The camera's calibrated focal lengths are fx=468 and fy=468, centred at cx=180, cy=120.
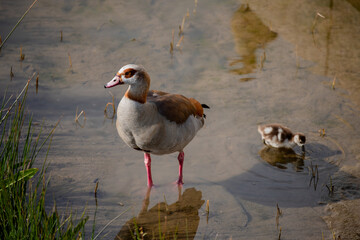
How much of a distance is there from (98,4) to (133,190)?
585 cm

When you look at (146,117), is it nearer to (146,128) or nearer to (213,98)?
(146,128)

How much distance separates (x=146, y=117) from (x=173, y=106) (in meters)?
0.51

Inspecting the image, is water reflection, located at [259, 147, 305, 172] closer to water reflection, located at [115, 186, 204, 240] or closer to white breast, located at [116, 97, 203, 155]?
water reflection, located at [115, 186, 204, 240]

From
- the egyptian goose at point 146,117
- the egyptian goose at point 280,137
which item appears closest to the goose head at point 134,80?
the egyptian goose at point 146,117

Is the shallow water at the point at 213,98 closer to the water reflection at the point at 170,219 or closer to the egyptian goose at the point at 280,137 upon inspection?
the water reflection at the point at 170,219

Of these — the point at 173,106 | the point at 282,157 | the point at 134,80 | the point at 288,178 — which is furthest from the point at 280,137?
the point at 134,80

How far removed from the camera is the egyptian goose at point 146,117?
16.7 feet

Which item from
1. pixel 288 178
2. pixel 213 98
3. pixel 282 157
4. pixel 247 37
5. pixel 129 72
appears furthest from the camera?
pixel 247 37

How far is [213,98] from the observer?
7660 millimetres

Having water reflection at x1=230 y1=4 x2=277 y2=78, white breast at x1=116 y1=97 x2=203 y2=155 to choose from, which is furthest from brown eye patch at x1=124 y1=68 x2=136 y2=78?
water reflection at x1=230 y1=4 x2=277 y2=78

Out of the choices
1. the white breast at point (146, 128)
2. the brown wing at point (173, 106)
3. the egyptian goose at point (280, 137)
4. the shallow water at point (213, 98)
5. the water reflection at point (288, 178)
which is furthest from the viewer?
the egyptian goose at point (280, 137)

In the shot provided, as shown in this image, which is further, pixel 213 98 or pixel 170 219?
pixel 213 98

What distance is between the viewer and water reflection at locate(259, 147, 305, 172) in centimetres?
647

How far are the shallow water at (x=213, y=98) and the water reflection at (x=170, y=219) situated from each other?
22 mm
